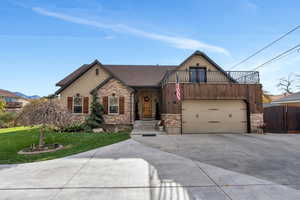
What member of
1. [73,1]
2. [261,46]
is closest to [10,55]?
[73,1]

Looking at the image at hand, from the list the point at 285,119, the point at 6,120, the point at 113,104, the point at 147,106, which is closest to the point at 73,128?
the point at 113,104

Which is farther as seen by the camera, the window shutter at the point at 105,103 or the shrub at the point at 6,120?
the shrub at the point at 6,120

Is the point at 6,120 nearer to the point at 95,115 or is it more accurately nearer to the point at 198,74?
the point at 95,115

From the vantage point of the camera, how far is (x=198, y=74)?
43.5 feet

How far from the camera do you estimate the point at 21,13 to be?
11641 mm

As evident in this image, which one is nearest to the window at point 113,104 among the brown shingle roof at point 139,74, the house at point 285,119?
the brown shingle roof at point 139,74

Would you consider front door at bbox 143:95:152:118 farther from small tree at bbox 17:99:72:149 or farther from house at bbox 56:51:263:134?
small tree at bbox 17:99:72:149

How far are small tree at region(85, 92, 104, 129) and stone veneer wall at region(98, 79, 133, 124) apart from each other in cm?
41

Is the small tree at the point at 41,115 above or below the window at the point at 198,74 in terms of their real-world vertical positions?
below

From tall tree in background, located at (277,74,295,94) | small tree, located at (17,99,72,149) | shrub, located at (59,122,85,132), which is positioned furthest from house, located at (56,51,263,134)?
tall tree in background, located at (277,74,295,94)

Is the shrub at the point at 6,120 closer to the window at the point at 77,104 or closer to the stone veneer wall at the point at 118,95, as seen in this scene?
the window at the point at 77,104

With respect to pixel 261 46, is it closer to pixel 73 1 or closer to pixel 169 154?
pixel 169 154

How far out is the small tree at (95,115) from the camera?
11875 mm

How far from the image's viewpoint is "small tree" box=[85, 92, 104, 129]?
1188cm
